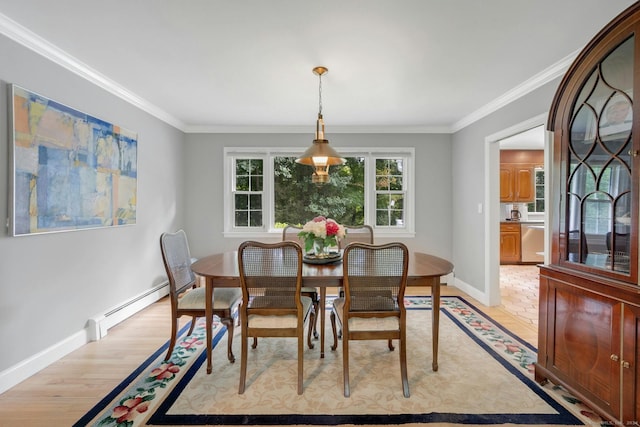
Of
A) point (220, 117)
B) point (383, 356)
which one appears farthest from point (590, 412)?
point (220, 117)

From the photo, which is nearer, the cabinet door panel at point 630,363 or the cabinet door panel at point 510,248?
the cabinet door panel at point 630,363

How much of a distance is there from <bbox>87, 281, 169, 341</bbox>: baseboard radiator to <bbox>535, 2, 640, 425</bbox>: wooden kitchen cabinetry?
363 cm

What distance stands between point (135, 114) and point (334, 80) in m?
2.33

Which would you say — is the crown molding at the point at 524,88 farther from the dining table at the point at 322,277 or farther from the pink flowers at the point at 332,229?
the pink flowers at the point at 332,229

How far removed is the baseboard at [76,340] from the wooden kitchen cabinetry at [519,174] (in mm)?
6713

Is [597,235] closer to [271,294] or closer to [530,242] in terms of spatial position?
[271,294]

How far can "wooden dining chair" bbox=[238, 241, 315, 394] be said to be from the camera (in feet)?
6.39

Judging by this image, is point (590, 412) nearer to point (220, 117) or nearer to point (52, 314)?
point (52, 314)

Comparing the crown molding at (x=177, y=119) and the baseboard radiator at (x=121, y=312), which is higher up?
the crown molding at (x=177, y=119)

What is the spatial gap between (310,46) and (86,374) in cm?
295

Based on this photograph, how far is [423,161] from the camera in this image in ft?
15.4


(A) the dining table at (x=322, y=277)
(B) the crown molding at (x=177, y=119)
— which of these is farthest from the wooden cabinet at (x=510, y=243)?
(A) the dining table at (x=322, y=277)

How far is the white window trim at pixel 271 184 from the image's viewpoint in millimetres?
4699

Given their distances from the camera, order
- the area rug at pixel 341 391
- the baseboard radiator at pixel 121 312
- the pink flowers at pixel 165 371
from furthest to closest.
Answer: the baseboard radiator at pixel 121 312 → the pink flowers at pixel 165 371 → the area rug at pixel 341 391
